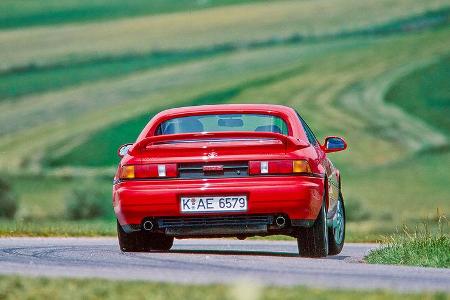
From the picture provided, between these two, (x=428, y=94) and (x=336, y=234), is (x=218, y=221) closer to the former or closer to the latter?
(x=336, y=234)

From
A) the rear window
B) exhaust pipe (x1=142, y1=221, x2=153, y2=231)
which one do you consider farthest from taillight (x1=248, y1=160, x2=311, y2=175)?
exhaust pipe (x1=142, y1=221, x2=153, y2=231)

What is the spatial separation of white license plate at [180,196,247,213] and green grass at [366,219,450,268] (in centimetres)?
188

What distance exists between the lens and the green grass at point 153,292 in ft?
24.3

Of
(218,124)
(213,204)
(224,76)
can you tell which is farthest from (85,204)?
(213,204)

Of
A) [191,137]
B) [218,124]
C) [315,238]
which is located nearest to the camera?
[191,137]

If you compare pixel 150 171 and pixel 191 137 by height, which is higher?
pixel 191 137

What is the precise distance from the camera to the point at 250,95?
7369 centimetres

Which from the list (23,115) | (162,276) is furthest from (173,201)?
(23,115)

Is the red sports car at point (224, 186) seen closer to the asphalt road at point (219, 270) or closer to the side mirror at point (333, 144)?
the asphalt road at point (219, 270)

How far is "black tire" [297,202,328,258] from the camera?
11688 mm

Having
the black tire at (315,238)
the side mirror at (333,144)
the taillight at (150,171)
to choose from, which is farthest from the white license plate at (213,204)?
the side mirror at (333,144)

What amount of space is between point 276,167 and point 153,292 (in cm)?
384

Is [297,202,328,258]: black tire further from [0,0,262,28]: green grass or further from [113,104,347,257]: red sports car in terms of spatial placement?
[0,0,262,28]: green grass

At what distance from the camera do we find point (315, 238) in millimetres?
11828
